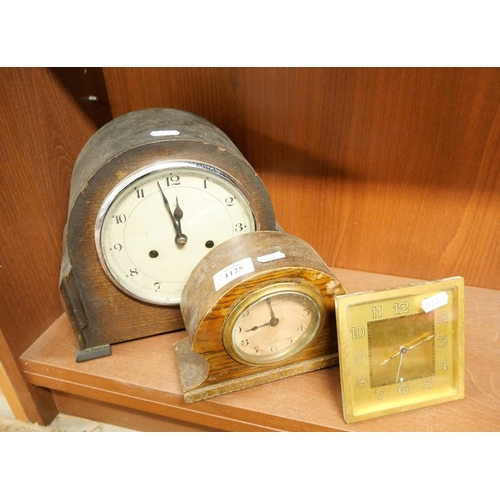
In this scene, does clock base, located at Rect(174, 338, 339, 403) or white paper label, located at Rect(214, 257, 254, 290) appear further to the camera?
clock base, located at Rect(174, 338, 339, 403)

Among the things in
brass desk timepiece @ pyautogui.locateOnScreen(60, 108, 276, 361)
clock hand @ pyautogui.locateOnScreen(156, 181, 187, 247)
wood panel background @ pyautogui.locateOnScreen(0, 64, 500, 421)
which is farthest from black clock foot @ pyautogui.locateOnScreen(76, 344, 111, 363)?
clock hand @ pyautogui.locateOnScreen(156, 181, 187, 247)

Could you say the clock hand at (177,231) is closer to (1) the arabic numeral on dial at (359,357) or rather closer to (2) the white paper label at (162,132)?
(2) the white paper label at (162,132)

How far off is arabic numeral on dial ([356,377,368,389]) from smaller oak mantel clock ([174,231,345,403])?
0.11 meters

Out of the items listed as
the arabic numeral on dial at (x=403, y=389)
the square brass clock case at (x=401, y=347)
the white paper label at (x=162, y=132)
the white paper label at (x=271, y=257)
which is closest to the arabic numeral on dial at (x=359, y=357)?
the square brass clock case at (x=401, y=347)

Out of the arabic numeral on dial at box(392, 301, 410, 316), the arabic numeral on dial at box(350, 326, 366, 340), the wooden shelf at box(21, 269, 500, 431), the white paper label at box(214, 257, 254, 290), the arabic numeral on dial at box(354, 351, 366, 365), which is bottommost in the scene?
the wooden shelf at box(21, 269, 500, 431)

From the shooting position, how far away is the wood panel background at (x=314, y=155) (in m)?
0.94

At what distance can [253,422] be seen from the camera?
2.93 feet

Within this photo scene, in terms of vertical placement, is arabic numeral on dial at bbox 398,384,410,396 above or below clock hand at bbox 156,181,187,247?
below

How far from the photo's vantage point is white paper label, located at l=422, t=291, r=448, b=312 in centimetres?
80

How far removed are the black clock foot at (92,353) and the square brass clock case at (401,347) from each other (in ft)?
1.73

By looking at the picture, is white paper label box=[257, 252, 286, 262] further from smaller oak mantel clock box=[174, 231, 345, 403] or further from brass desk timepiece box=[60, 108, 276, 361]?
brass desk timepiece box=[60, 108, 276, 361]

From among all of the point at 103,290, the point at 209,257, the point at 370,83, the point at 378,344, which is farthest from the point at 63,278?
the point at 370,83

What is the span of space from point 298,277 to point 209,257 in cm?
18

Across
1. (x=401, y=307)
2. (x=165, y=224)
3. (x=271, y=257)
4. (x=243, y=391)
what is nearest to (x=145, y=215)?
(x=165, y=224)
